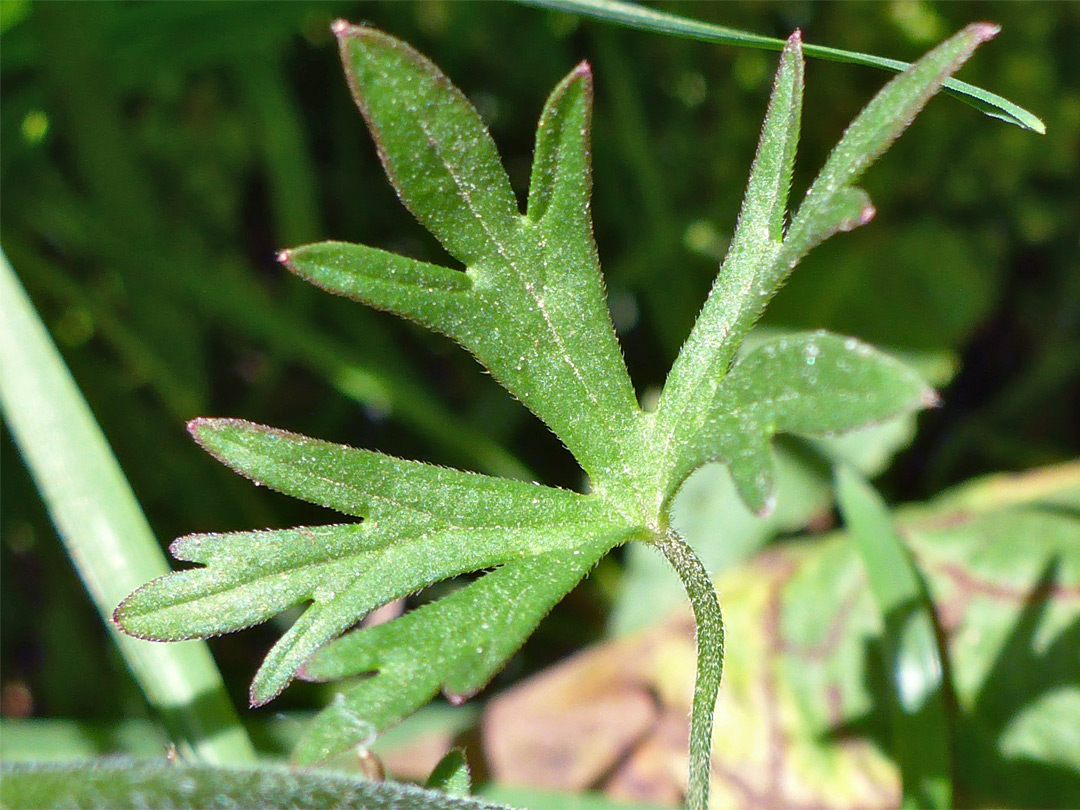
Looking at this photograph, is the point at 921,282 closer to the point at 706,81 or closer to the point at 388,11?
the point at 706,81

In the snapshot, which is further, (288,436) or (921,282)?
(921,282)

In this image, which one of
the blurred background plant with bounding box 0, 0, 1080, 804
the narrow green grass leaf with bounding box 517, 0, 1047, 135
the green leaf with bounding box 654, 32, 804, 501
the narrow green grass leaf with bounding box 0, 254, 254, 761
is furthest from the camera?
the blurred background plant with bounding box 0, 0, 1080, 804

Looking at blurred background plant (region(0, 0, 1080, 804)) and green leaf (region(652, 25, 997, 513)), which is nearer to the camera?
green leaf (region(652, 25, 997, 513))

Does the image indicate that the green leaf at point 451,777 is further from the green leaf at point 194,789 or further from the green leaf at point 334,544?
the green leaf at point 334,544

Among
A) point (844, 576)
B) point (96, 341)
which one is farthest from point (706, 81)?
point (96, 341)

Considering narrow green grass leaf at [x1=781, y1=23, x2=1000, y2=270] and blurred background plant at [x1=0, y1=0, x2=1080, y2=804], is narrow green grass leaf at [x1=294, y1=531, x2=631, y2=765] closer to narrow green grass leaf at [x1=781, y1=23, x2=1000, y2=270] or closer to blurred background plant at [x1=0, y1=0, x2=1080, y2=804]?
narrow green grass leaf at [x1=781, y1=23, x2=1000, y2=270]

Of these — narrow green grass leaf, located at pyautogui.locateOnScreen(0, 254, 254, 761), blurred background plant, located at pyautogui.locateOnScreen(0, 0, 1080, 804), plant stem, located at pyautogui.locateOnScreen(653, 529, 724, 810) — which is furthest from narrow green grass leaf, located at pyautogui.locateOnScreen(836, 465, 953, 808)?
narrow green grass leaf, located at pyautogui.locateOnScreen(0, 254, 254, 761)

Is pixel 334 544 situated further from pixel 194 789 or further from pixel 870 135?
pixel 870 135
